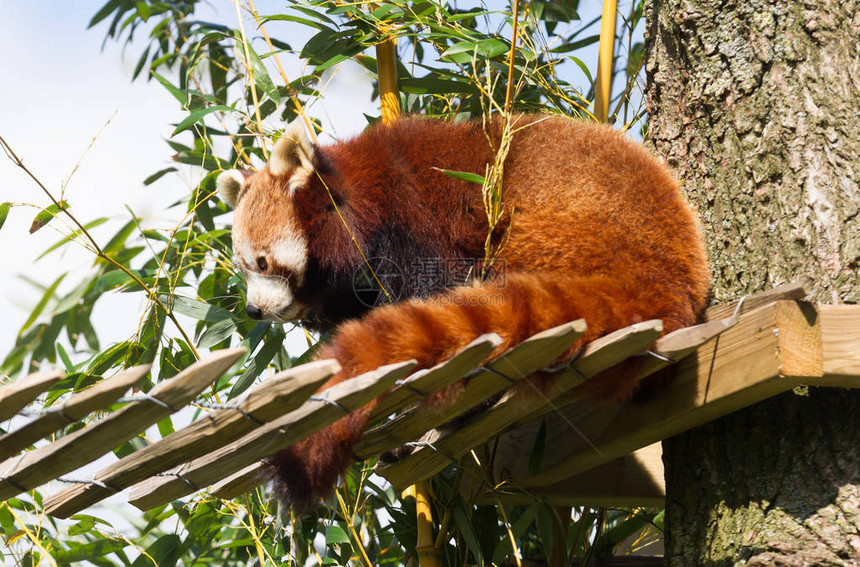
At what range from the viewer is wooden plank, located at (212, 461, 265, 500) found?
1701mm

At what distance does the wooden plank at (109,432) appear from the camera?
45.0 inches

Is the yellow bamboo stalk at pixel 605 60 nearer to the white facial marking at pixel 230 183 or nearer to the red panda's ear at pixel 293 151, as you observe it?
the red panda's ear at pixel 293 151

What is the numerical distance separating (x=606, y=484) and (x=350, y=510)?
885mm

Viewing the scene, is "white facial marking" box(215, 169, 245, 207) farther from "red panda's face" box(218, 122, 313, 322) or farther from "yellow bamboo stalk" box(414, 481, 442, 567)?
"yellow bamboo stalk" box(414, 481, 442, 567)

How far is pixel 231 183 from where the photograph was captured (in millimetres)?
2643

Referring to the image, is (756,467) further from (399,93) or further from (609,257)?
(399,93)

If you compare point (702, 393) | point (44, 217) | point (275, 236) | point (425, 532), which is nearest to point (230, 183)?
point (275, 236)

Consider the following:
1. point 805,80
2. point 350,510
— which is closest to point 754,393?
point 805,80

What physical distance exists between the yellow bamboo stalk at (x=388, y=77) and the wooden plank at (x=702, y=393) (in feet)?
3.82

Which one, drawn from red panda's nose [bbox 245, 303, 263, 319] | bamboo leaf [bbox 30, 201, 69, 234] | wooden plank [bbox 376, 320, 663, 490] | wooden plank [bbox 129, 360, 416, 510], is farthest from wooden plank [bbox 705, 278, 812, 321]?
bamboo leaf [bbox 30, 201, 69, 234]

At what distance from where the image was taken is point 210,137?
313cm

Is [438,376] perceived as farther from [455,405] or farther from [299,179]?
[299,179]

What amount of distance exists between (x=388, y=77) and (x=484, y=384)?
153cm

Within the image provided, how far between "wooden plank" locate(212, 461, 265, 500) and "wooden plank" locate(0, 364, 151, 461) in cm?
44
